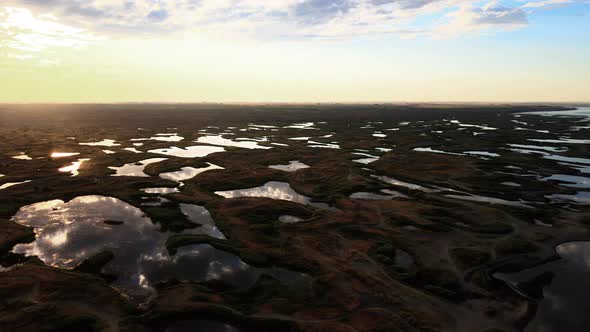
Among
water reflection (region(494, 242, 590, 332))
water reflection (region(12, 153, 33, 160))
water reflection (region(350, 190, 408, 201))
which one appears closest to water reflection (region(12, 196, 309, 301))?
water reflection (region(494, 242, 590, 332))

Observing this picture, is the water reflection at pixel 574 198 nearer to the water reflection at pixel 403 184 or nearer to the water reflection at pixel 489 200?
the water reflection at pixel 489 200

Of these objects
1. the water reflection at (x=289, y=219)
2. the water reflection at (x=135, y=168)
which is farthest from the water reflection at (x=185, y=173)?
the water reflection at (x=289, y=219)

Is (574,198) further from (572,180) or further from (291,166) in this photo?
(291,166)

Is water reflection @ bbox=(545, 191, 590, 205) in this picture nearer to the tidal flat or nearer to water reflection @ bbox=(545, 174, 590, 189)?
the tidal flat

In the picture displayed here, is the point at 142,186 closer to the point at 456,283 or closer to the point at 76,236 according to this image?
the point at 76,236

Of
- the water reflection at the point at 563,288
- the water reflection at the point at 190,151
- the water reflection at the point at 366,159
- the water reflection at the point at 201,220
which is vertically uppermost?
the water reflection at the point at 190,151

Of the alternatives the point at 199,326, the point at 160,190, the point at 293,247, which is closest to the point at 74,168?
the point at 160,190
